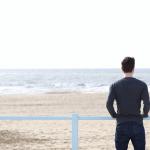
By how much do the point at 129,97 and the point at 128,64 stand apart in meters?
0.34

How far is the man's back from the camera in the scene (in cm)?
583

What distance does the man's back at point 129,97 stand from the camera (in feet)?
19.1

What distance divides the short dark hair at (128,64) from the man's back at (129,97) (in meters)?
0.11

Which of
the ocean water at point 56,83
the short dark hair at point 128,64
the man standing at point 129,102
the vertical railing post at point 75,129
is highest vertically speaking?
the short dark hair at point 128,64

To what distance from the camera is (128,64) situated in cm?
580

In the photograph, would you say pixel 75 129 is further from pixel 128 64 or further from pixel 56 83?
pixel 56 83

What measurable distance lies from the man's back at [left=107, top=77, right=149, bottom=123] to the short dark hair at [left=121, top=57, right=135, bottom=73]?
108 millimetres

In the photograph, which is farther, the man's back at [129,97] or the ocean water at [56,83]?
the ocean water at [56,83]

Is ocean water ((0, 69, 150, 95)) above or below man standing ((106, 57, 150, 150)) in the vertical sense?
below

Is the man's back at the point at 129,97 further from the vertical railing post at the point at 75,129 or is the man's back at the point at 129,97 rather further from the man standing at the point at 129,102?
the vertical railing post at the point at 75,129

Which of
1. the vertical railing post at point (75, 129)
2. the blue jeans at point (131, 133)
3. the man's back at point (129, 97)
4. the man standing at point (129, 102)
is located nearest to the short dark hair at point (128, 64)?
the man standing at point (129, 102)

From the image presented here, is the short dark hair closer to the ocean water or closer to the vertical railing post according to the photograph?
the vertical railing post

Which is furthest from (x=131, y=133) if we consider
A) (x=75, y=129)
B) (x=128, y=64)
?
(x=75, y=129)

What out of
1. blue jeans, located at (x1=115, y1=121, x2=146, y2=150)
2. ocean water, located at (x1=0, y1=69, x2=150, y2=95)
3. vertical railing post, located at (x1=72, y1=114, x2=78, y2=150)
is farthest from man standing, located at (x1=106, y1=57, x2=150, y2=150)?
ocean water, located at (x1=0, y1=69, x2=150, y2=95)
